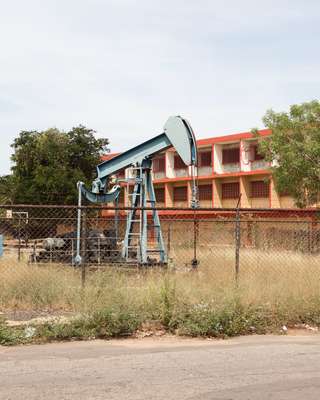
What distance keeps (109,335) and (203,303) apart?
1671 mm

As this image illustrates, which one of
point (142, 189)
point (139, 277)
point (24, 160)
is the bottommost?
point (139, 277)

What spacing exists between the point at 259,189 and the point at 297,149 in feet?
56.4

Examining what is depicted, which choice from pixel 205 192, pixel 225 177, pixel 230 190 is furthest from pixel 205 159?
pixel 230 190

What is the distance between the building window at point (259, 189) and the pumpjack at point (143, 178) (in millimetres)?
28901

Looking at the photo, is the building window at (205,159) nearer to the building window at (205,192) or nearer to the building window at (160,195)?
the building window at (205,192)

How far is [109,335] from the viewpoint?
876cm

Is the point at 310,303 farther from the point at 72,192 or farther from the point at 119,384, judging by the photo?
the point at 72,192

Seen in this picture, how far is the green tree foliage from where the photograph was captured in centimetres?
4538

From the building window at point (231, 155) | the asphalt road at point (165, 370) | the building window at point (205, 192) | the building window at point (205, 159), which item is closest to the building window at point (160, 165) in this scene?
the building window at point (205, 159)

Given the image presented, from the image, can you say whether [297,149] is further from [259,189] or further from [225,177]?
[225,177]

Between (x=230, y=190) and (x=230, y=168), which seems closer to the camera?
(x=230, y=168)

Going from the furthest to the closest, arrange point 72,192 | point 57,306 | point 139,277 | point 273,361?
point 72,192 → point 139,277 → point 57,306 → point 273,361

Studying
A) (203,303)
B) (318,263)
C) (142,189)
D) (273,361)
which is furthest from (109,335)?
(142,189)

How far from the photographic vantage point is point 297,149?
31422mm
